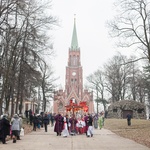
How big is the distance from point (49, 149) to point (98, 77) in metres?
52.0

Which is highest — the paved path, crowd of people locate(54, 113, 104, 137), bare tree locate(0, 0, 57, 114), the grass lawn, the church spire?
the church spire

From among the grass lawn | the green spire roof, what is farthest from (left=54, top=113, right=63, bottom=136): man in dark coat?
the green spire roof

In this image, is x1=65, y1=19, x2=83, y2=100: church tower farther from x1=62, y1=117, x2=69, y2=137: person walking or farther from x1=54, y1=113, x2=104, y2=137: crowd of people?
x1=62, y1=117, x2=69, y2=137: person walking

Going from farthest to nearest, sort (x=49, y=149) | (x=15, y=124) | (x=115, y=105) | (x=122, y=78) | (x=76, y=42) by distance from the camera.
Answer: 1. (x=76, y=42)
2. (x=122, y=78)
3. (x=115, y=105)
4. (x=15, y=124)
5. (x=49, y=149)

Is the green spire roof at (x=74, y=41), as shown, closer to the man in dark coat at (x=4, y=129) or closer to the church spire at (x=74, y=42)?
the church spire at (x=74, y=42)

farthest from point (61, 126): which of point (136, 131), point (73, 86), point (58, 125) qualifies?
point (73, 86)

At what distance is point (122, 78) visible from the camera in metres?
52.1

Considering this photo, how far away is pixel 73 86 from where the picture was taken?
96750mm

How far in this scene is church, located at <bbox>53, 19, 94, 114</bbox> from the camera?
9351cm

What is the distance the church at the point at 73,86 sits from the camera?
3682 inches

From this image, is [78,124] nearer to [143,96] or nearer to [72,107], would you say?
[72,107]

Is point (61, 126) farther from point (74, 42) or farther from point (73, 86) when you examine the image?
point (74, 42)

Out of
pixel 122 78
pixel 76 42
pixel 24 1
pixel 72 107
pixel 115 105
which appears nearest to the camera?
pixel 24 1

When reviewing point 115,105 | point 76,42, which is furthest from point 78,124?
point 76,42
